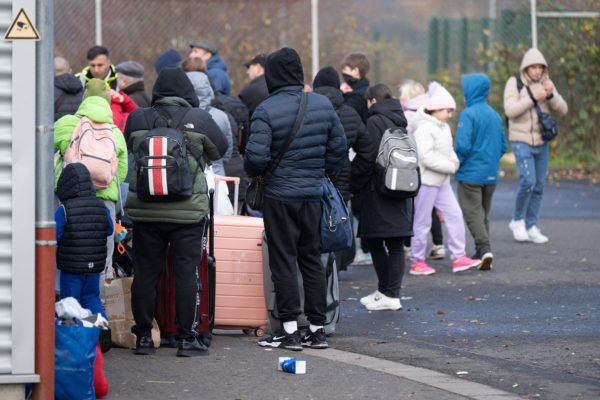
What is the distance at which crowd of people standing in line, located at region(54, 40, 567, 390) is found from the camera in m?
7.52

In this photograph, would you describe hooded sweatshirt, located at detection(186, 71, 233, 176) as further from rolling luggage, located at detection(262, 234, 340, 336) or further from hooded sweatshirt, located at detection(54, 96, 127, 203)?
rolling luggage, located at detection(262, 234, 340, 336)

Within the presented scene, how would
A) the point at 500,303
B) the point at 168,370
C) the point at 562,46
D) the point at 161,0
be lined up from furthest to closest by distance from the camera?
the point at 562,46
the point at 161,0
the point at 500,303
the point at 168,370

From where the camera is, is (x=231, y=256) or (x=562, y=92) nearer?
(x=231, y=256)

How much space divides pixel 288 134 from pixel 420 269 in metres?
4.18

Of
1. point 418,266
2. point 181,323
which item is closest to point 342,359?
point 181,323

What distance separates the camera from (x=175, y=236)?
7.46 m

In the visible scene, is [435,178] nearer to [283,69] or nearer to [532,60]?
[532,60]

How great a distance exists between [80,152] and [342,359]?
2.32 m

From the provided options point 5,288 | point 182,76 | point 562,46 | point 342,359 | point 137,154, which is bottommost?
point 342,359

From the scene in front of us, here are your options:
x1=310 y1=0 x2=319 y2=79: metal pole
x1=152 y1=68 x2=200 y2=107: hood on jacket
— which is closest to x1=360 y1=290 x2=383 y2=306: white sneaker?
x1=152 y1=68 x2=200 y2=107: hood on jacket

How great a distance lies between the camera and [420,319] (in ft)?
30.1

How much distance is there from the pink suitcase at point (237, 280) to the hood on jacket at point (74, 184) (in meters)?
1.54

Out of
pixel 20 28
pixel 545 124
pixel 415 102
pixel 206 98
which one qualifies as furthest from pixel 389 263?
pixel 20 28

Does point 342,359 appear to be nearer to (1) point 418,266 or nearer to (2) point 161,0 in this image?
(1) point 418,266
